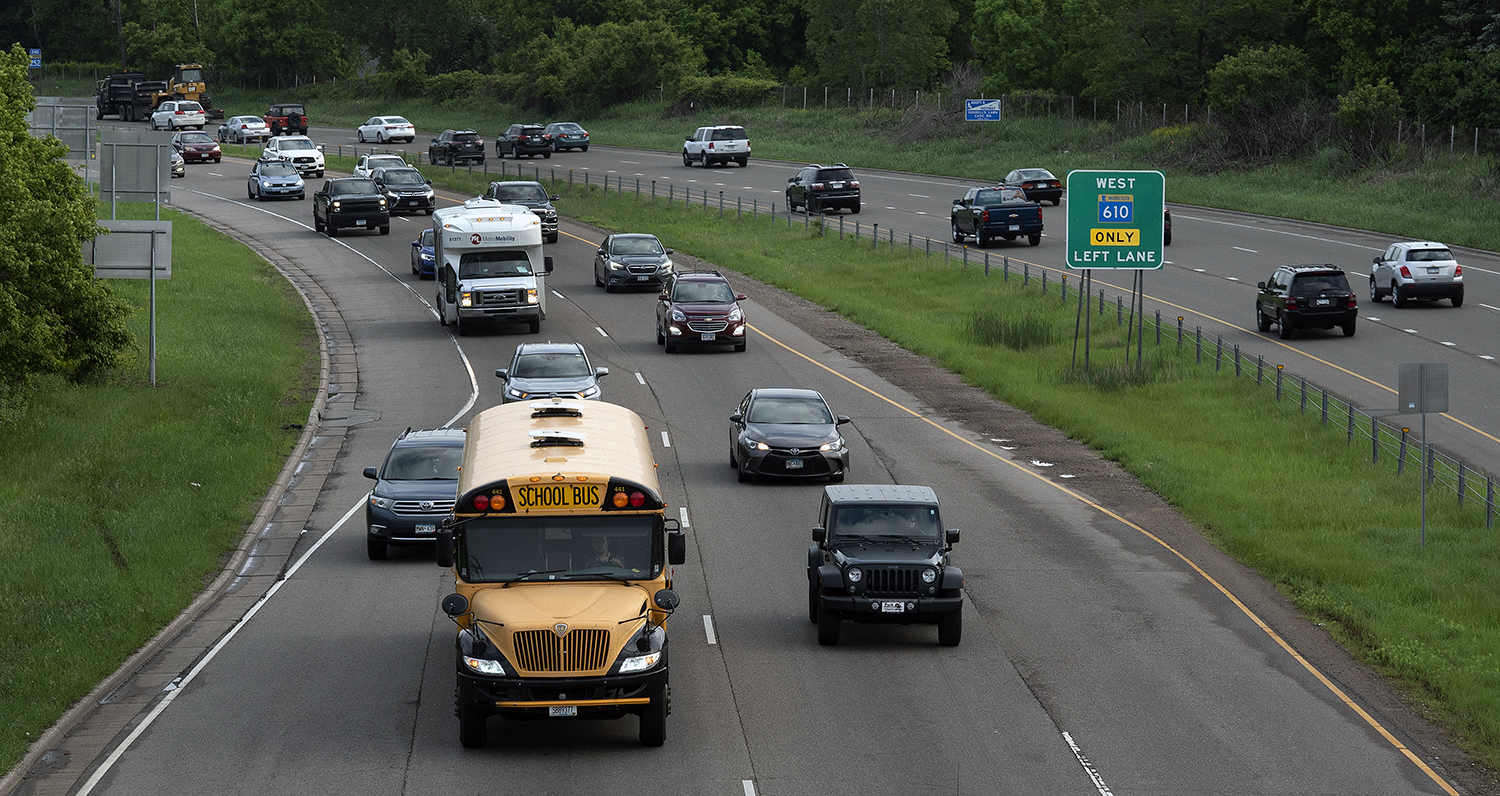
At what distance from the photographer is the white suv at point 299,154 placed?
252ft

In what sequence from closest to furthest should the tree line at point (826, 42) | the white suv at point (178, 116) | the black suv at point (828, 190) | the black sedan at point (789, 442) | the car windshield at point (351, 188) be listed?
the black sedan at point (789, 442) < the car windshield at point (351, 188) < the black suv at point (828, 190) < the tree line at point (826, 42) < the white suv at point (178, 116)

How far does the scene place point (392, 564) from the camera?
74.4 ft

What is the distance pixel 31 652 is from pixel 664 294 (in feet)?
79.8

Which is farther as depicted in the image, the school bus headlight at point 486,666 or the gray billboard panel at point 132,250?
the gray billboard panel at point 132,250

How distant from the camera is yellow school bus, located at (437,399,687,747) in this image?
1394cm

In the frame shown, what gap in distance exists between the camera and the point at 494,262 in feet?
135

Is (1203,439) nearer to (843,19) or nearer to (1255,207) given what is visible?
(1255,207)

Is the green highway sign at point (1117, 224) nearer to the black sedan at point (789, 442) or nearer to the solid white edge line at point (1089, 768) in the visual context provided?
the black sedan at point (789, 442)

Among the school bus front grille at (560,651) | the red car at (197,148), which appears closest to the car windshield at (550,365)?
the school bus front grille at (560,651)

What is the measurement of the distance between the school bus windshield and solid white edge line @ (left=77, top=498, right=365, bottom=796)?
387 centimetres

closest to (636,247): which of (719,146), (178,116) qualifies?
(719,146)

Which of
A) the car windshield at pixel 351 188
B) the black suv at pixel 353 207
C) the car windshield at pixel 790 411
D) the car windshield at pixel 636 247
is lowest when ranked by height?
the car windshield at pixel 790 411

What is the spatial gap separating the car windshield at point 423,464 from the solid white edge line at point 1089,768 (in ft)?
35.5

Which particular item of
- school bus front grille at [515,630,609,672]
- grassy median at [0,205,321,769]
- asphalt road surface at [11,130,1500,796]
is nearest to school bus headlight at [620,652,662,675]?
school bus front grille at [515,630,609,672]
